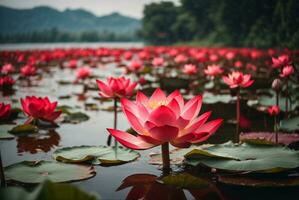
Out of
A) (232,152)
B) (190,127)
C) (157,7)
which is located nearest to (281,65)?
(232,152)

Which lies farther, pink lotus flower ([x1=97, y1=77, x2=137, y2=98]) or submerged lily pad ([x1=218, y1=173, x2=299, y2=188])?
pink lotus flower ([x1=97, y1=77, x2=137, y2=98])

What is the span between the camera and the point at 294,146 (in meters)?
1.80

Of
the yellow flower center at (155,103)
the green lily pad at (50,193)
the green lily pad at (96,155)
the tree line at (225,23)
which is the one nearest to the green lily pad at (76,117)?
the green lily pad at (96,155)

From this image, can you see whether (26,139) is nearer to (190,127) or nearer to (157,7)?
(190,127)

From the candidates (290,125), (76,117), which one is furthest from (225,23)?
(290,125)

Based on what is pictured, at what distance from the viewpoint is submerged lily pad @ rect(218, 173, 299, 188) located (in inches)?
47.4

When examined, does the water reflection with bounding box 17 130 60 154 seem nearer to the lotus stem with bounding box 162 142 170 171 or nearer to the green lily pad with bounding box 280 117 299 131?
the lotus stem with bounding box 162 142 170 171

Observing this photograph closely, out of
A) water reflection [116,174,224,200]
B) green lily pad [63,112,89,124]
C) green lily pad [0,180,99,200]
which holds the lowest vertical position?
water reflection [116,174,224,200]

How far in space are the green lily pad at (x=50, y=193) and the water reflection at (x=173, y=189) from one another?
0.54 meters

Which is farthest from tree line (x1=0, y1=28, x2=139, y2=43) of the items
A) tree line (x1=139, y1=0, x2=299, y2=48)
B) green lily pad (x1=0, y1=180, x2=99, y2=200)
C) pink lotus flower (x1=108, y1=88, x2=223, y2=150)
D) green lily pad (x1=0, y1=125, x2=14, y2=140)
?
green lily pad (x1=0, y1=180, x2=99, y2=200)

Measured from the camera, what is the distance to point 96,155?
1.58 metres

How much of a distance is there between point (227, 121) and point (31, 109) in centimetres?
160

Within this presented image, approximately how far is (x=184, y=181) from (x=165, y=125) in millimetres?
217

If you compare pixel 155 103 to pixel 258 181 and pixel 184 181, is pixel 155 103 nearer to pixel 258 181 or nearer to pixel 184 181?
pixel 184 181
